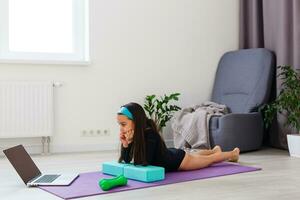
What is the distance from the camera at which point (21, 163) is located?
8.98 feet

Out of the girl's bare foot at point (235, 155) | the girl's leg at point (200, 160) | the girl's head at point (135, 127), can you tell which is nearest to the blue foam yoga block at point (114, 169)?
the girl's head at point (135, 127)

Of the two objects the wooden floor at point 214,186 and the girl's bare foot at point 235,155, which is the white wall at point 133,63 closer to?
the wooden floor at point 214,186

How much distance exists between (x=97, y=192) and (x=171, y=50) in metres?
2.64

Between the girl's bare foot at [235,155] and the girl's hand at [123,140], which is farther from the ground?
the girl's hand at [123,140]

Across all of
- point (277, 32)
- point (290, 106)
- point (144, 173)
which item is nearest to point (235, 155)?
point (290, 106)

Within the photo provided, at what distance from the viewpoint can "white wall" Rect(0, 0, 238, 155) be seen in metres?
4.34

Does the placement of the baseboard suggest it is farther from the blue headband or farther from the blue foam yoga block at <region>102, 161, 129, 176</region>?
the blue headband

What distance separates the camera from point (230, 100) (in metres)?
4.66

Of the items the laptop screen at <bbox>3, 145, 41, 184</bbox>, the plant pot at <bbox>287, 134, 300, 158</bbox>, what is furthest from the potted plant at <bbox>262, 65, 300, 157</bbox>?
the laptop screen at <bbox>3, 145, 41, 184</bbox>

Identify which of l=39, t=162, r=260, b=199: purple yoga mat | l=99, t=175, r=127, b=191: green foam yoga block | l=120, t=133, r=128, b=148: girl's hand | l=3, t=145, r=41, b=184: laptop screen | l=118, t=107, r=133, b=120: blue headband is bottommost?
l=39, t=162, r=260, b=199: purple yoga mat

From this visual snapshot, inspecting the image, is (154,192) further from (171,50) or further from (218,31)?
(218,31)

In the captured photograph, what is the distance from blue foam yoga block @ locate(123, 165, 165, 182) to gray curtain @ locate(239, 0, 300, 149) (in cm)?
199

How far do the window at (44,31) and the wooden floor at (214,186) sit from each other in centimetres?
116

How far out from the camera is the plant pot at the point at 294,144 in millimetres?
3898
